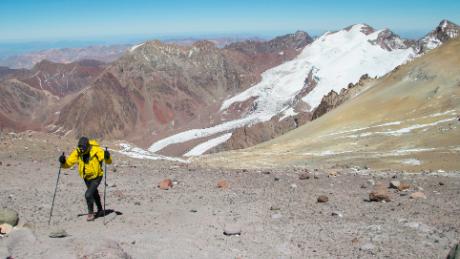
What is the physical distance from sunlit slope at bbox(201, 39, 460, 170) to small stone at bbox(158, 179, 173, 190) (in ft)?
35.6

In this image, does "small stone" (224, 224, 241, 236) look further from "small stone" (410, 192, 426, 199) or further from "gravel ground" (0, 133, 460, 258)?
"small stone" (410, 192, 426, 199)

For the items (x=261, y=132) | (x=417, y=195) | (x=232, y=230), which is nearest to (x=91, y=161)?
(x=232, y=230)

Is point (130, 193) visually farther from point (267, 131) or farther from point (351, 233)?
point (267, 131)

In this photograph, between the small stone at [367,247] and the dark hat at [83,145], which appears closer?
the small stone at [367,247]

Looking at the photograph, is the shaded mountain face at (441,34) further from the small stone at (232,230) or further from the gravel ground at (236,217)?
the small stone at (232,230)

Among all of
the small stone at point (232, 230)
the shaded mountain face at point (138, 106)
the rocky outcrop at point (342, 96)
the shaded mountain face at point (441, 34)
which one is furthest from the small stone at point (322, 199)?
the shaded mountain face at point (138, 106)

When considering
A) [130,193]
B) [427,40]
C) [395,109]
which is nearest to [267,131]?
[395,109]

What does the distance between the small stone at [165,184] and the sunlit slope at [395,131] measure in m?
10.8

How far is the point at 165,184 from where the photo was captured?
1669cm

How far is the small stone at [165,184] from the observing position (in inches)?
653

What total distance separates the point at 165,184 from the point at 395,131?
19.3m

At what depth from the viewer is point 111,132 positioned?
170625 mm

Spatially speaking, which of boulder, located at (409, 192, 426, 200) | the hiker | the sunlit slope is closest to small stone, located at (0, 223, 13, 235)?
the hiker

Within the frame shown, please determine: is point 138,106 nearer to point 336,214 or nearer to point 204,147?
point 204,147
